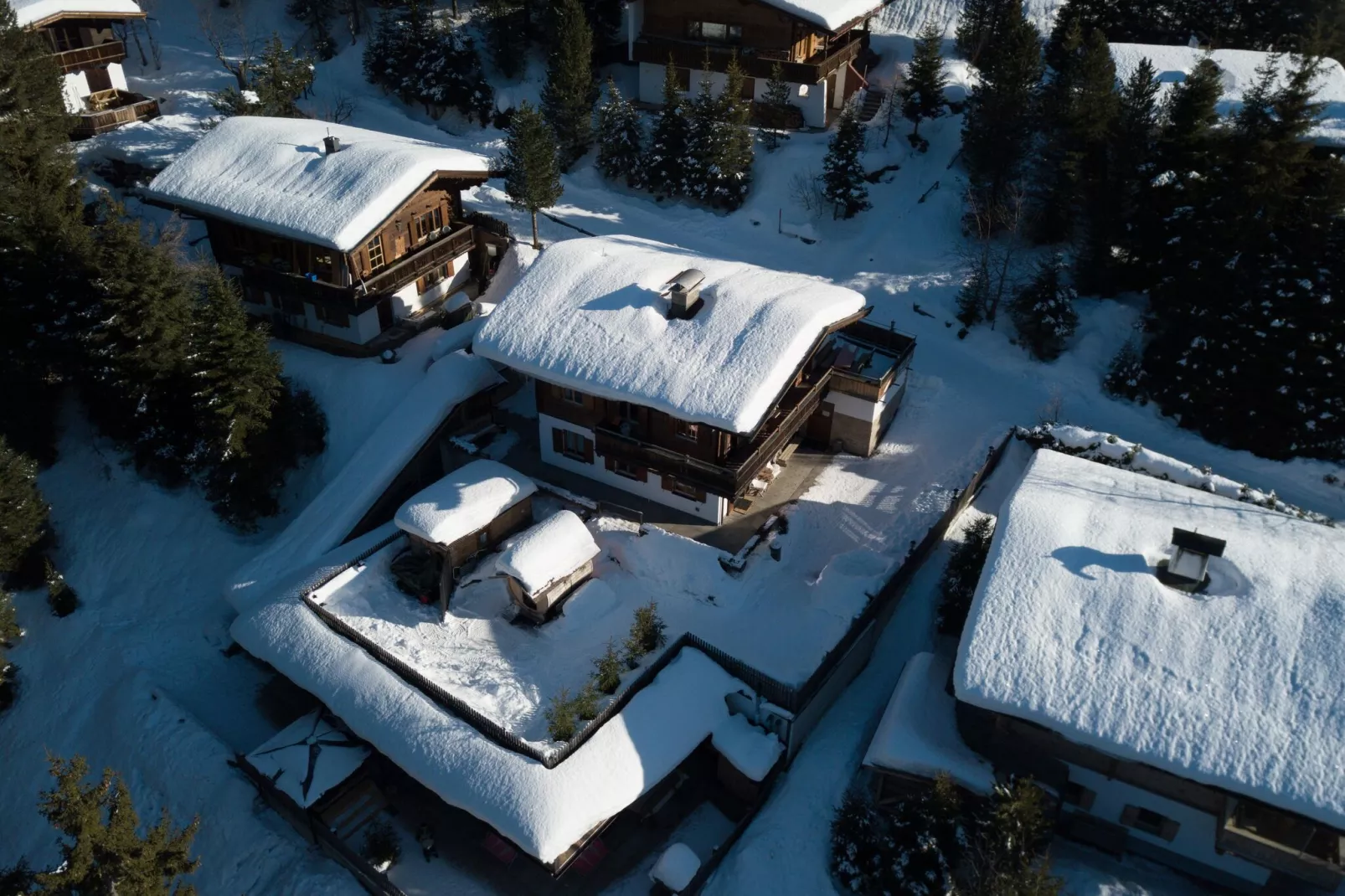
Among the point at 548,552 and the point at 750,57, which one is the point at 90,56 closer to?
the point at 750,57

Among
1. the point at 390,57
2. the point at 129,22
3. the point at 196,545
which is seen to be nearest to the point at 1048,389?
the point at 196,545

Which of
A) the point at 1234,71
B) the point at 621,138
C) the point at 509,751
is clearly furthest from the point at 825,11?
the point at 509,751

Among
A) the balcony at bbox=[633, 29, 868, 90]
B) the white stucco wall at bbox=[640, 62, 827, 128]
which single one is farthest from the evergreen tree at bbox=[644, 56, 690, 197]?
the white stucco wall at bbox=[640, 62, 827, 128]

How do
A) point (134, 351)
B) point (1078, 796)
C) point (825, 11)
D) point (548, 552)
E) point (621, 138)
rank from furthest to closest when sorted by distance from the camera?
1. point (621, 138)
2. point (825, 11)
3. point (134, 351)
4. point (548, 552)
5. point (1078, 796)

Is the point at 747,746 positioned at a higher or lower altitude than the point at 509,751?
lower

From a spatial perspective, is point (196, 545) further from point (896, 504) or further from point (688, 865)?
point (896, 504)

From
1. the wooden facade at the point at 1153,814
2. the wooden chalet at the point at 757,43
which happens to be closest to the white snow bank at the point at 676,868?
the wooden facade at the point at 1153,814
